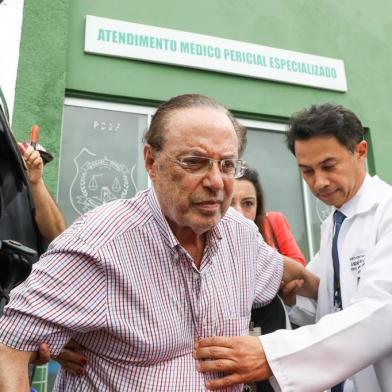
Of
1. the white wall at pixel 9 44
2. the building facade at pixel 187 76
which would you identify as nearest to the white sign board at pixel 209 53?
the building facade at pixel 187 76

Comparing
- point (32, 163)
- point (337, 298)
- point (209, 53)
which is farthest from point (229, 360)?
point (209, 53)

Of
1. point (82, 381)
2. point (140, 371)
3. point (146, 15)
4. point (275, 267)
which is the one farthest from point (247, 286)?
point (146, 15)

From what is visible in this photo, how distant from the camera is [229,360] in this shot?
1.39m

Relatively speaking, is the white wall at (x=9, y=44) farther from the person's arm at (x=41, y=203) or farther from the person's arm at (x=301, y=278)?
the person's arm at (x=301, y=278)

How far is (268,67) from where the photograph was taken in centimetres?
511

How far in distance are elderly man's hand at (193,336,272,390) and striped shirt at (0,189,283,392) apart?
36mm

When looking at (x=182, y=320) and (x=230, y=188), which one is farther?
(x=230, y=188)

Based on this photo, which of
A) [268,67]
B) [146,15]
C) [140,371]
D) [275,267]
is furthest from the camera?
[268,67]

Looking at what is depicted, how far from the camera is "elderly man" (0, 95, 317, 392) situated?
1278mm

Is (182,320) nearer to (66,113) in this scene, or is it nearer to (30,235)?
(30,235)

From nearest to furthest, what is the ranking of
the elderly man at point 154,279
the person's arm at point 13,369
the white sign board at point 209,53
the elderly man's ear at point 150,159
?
the person's arm at point 13,369
the elderly man at point 154,279
the elderly man's ear at point 150,159
the white sign board at point 209,53

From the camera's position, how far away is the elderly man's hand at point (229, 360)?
138cm

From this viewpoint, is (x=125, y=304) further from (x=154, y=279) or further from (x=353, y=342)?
(x=353, y=342)

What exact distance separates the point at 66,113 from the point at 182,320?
10.9 ft
